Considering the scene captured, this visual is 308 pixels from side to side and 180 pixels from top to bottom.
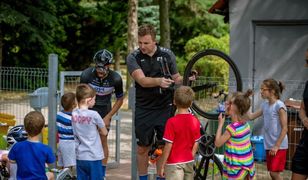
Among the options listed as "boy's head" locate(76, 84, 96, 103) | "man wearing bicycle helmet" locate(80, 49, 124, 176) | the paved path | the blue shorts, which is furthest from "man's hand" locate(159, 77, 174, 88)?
the paved path

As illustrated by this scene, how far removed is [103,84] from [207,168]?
1666 mm

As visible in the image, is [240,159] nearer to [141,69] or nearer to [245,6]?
[141,69]

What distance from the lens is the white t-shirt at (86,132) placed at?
604 centimetres

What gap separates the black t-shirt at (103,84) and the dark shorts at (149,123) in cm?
77

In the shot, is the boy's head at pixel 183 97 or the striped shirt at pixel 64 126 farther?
the striped shirt at pixel 64 126

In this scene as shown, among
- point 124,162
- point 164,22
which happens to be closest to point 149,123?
point 124,162

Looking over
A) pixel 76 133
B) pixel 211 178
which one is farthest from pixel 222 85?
pixel 76 133

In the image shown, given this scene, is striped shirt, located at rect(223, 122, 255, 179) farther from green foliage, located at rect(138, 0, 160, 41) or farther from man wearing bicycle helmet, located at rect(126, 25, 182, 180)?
green foliage, located at rect(138, 0, 160, 41)

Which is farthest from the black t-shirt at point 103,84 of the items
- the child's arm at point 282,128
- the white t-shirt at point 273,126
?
the child's arm at point 282,128

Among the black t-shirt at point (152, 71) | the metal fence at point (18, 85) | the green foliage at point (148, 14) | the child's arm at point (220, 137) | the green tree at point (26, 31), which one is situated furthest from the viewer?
the green foliage at point (148, 14)

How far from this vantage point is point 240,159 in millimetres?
5938

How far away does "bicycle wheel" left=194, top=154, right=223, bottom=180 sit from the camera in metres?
6.70

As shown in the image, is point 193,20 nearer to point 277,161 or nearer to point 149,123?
point 277,161

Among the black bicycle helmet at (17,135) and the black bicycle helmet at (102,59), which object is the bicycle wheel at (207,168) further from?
the black bicycle helmet at (17,135)
